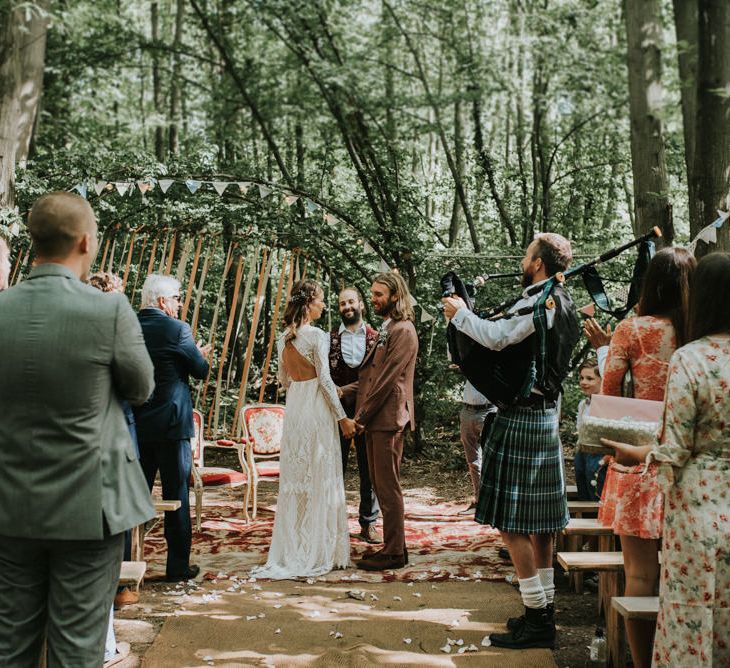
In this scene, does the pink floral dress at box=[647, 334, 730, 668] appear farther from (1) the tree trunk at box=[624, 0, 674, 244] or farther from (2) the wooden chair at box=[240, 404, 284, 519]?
(2) the wooden chair at box=[240, 404, 284, 519]

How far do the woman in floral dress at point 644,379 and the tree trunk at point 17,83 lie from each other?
6793 millimetres

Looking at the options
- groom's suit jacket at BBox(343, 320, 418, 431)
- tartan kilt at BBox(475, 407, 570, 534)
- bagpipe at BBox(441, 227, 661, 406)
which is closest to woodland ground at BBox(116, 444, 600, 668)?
tartan kilt at BBox(475, 407, 570, 534)

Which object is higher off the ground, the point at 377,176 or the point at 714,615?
the point at 377,176

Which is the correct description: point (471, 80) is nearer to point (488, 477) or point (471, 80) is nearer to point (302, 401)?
point (302, 401)

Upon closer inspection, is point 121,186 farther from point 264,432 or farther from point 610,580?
point 610,580

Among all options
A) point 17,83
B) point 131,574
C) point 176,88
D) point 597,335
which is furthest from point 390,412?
point 176,88

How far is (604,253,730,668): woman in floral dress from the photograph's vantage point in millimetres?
2164

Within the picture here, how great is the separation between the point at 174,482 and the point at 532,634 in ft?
7.49

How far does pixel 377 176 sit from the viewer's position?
8281 millimetres

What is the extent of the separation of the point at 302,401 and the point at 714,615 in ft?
10.6

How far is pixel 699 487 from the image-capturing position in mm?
Result: 2205

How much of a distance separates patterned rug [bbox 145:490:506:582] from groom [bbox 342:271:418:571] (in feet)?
0.58

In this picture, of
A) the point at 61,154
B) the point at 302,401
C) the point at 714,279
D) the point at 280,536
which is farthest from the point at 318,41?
the point at 714,279

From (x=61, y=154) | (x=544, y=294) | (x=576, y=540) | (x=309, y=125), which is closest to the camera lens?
(x=544, y=294)
